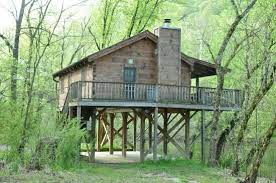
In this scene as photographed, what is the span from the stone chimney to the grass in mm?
4632

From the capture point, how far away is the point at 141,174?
18344 mm

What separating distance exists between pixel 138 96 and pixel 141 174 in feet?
17.8

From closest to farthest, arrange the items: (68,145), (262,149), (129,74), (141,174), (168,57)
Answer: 1. (262,149)
2. (68,145)
3. (141,174)
4. (129,74)
5. (168,57)

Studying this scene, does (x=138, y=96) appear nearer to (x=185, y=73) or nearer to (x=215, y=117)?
(x=215, y=117)

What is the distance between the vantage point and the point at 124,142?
28016 millimetres

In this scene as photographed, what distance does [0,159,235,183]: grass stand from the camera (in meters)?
14.6

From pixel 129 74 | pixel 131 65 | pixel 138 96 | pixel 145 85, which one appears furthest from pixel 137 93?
pixel 131 65

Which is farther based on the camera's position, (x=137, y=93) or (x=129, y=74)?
(x=129, y=74)

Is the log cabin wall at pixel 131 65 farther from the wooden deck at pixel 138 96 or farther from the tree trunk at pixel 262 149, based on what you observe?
the tree trunk at pixel 262 149

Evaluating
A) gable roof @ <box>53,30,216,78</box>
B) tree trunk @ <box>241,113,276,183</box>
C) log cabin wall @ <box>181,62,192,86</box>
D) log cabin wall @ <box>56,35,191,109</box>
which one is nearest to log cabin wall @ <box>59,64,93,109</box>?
log cabin wall @ <box>56,35,191,109</box>

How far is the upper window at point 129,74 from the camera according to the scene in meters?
24.6

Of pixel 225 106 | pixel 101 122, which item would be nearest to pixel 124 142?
pixel 101 122

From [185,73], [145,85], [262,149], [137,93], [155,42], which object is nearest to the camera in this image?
[262,149]

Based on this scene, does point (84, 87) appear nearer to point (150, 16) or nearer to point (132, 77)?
point (132, 77)
